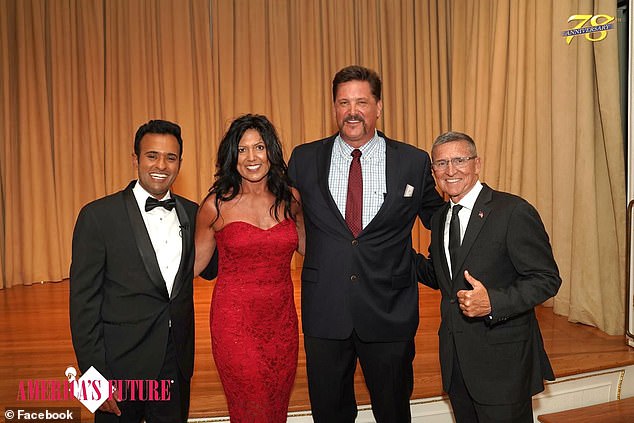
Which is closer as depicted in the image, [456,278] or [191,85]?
[456,278]

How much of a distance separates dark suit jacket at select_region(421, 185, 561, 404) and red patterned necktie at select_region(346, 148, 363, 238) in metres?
0.51

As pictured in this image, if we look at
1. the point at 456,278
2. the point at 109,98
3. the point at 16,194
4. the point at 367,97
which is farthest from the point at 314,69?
the point at 456,278

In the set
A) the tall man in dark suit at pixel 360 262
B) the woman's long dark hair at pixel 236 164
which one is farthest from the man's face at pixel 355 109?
the woman's long dark hair at pixel 236 164

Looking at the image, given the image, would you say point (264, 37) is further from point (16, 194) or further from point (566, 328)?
point (566, 328)

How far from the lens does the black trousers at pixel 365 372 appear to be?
2721 millimetres

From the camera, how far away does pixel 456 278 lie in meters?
2.32

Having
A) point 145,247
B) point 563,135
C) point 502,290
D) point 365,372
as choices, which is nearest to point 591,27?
point 563,135

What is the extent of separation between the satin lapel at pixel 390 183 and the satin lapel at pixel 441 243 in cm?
23

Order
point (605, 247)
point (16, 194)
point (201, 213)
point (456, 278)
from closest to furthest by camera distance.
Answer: point (456, 278)
point (201, 213)
point (605, 247)
point (16, 194)

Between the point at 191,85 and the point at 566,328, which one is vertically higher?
the point at 191,85

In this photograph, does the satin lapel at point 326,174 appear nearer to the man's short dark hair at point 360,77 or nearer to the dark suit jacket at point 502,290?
the man's short dark hair at point 360,77

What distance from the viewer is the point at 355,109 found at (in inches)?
107

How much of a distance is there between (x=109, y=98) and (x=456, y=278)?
5.12 m

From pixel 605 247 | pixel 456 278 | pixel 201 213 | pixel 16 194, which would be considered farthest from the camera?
pixel 16 194
